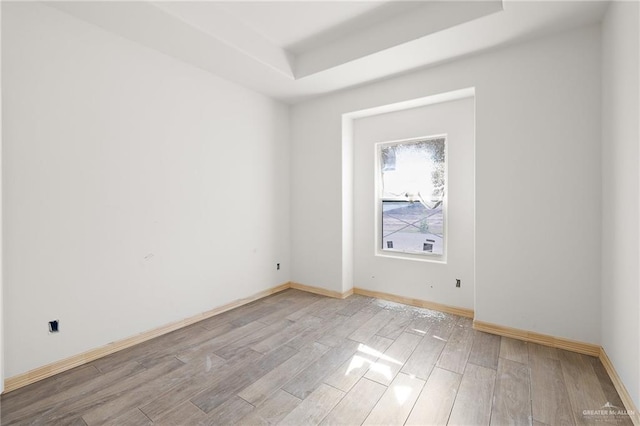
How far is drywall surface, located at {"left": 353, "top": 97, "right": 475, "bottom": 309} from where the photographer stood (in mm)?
3338

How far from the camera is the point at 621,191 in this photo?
200 centimetres

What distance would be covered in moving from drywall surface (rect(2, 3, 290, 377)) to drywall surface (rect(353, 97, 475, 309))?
158 centimetres

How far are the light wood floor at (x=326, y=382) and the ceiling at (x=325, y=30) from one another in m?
2.74

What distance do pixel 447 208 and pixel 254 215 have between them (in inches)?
95.5

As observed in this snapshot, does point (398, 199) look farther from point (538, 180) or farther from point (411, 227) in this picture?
point (538, 180)

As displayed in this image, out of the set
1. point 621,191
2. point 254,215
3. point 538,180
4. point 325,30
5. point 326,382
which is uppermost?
point 325,30

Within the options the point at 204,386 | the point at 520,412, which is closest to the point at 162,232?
the point at 204,386

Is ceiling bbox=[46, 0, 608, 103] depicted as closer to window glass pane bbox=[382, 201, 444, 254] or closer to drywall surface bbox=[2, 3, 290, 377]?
drywall surface bbox=[2, 3, 290, 377]

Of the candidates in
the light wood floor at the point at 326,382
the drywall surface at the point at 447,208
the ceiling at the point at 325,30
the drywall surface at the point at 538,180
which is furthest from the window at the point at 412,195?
the light wood floor at the point at 326,382

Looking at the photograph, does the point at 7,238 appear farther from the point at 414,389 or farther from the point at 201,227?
the point at 414,389

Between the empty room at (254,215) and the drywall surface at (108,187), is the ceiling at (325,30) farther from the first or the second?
the drywall surface at (108,187)

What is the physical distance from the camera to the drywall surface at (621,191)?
5.82 ft

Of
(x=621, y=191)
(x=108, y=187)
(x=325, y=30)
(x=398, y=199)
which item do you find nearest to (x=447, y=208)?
(x=398, y=199)

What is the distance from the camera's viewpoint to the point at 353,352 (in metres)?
2.54
